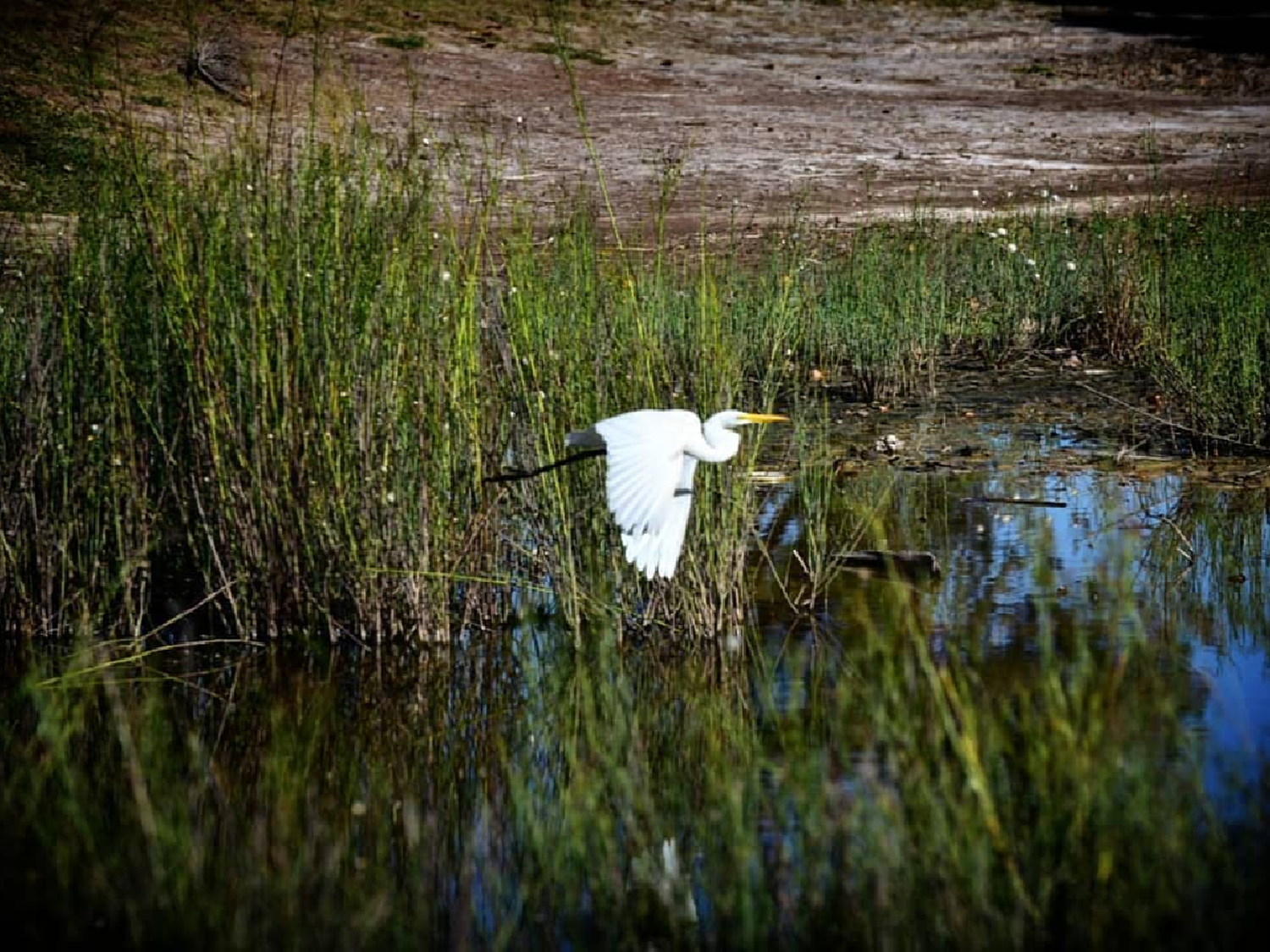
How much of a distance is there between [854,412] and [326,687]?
3.73 meters

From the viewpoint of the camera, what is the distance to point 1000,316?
8.48m

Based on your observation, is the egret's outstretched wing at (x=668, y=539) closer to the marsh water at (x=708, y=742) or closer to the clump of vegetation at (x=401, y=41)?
the marsh water at (x=708, y=742)

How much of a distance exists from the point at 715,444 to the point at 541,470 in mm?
532

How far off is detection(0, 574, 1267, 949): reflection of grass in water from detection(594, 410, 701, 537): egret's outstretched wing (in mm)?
408

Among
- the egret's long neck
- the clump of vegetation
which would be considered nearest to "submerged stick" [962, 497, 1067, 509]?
the egret's long neck

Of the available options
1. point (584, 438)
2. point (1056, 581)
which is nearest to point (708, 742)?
point (584, 438)

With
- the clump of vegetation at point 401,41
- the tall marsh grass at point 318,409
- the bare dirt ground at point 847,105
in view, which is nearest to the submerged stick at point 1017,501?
the tall marsh grass at point 318,409

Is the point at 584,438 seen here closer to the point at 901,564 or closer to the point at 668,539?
the point at 668,539

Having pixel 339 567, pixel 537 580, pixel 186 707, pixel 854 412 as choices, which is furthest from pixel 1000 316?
pixel 186 707

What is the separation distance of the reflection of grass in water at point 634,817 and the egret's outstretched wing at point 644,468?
0.41 m

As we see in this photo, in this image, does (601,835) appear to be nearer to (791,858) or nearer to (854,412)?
(791,858)

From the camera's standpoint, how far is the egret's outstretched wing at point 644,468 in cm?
374

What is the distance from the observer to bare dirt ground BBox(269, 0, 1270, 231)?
13.3m

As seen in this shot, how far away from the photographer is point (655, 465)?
3779 millimetres
